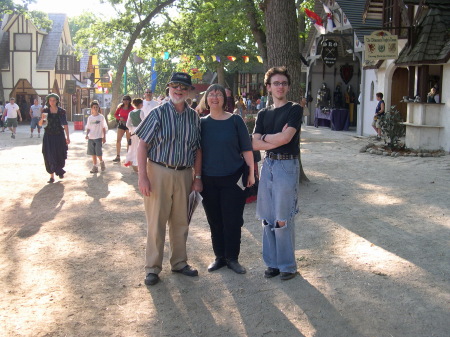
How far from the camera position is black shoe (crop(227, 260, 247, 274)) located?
18.1 feet

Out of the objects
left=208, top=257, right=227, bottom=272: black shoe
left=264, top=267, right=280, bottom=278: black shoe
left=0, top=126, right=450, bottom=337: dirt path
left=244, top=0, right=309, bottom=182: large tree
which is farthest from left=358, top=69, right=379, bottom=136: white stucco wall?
left=264, top=267, right=280, bottom=278: black shoe

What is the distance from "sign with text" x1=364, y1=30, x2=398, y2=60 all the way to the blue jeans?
13066mm

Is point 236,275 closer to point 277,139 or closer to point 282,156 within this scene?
point 282,156

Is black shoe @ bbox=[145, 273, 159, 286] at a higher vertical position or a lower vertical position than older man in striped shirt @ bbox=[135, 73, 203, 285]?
lower

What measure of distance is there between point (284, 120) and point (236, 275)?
1.50 m

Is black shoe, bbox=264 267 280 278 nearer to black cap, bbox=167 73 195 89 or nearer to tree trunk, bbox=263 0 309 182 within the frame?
black cap, bbox=167 73 195 89

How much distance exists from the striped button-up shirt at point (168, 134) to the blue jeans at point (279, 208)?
0.73m

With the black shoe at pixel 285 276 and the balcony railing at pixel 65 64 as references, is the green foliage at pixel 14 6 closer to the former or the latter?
the balcony railing at pixel 65 64

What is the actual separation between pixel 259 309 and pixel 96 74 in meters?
55.3

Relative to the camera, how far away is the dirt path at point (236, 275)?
172 inches

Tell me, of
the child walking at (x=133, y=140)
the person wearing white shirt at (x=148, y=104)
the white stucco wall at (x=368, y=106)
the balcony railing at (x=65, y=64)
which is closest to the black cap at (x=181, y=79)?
the child walking at (x=133, y=140)

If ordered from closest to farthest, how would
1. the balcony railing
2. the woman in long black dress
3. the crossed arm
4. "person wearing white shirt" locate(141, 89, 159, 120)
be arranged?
the crossed arm < the woman in long black dress < "person wearing white shirt" locate(141, 89, 159, 120) < the balcony railing

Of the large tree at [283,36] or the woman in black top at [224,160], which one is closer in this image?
the woman in black top at [224,160]

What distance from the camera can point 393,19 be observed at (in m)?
18.7
